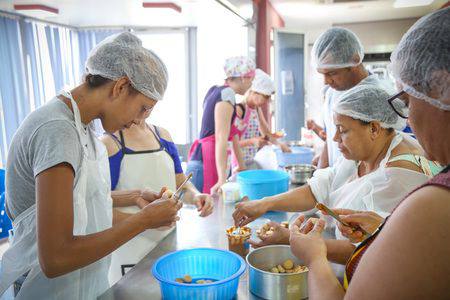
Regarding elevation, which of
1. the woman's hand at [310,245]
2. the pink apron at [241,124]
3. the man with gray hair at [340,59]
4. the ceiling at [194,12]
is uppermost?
the ceiling at [194,12]

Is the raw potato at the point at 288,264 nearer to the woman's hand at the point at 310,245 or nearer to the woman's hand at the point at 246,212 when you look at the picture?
the woman's hand at the point at 310,245

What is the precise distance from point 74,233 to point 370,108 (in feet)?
4.14

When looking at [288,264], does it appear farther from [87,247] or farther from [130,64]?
[130,64]

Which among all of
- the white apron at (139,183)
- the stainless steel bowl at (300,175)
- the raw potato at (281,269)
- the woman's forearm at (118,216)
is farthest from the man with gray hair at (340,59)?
the woman's forearm at (118,216)

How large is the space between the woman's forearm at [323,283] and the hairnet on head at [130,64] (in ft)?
2.57

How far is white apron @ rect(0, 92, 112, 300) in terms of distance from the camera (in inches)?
48.8

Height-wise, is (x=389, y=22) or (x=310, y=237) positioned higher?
(x=389, y=22)

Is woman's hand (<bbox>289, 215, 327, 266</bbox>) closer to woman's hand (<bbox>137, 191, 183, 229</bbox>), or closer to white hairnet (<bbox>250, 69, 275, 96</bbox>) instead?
woman's hand (<bbox>137, 191, 183, 229</bbox>)

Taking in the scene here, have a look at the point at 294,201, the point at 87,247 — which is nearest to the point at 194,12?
the point at 294,201

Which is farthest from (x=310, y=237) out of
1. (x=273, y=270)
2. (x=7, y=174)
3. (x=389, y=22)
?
(x=389, y=22)

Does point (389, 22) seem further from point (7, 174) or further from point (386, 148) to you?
point (7, 174)

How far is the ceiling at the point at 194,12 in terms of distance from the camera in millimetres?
4377

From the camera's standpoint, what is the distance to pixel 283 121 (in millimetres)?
7109

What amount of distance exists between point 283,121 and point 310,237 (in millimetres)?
6101
